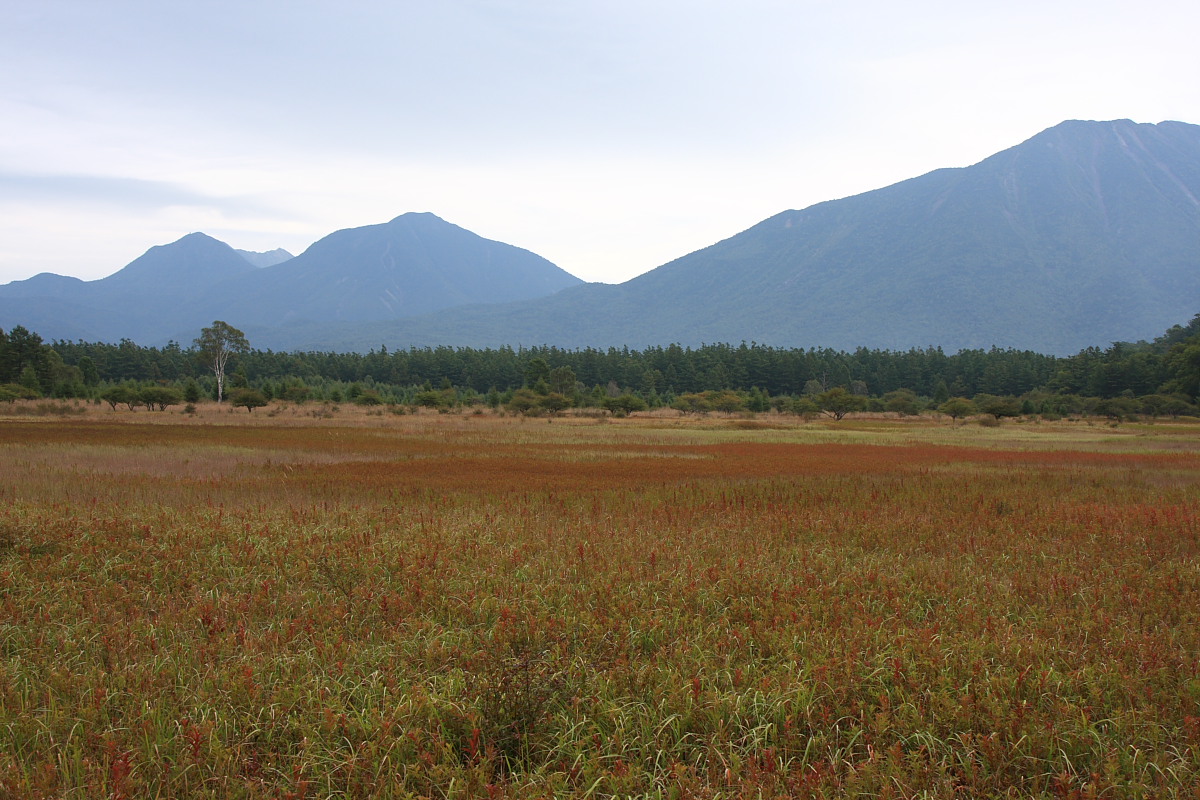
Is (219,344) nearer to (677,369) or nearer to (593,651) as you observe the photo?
(677,369)

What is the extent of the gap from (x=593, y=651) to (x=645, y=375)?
122 m

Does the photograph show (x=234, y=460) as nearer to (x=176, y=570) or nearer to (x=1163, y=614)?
(x=176, y=570)

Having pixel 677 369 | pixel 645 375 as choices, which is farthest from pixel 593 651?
pixel 677 369

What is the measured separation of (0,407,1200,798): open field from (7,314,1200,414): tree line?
219 ft

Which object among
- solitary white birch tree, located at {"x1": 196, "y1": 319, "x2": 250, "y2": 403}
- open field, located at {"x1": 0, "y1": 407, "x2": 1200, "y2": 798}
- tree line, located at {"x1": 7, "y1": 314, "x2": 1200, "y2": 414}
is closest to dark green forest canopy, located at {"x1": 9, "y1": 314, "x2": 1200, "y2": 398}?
tree line, located at {"x1": 7, "y1": 314, "x2": 1200, "y2": 414}

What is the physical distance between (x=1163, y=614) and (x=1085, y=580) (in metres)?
1.22

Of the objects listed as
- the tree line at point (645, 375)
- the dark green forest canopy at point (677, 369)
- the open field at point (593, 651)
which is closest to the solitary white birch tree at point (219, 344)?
the tree line at point (645, 375)

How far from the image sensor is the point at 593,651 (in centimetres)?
594

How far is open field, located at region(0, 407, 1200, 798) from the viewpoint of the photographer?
14.1 feet

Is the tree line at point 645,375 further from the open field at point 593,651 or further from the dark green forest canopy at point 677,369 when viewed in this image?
the open field at point 593,651

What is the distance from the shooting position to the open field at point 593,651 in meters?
4.30

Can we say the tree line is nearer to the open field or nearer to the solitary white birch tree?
the solitary white birch tree

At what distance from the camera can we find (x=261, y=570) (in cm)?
862

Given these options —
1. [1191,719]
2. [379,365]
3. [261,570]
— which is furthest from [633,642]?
[379,365]
